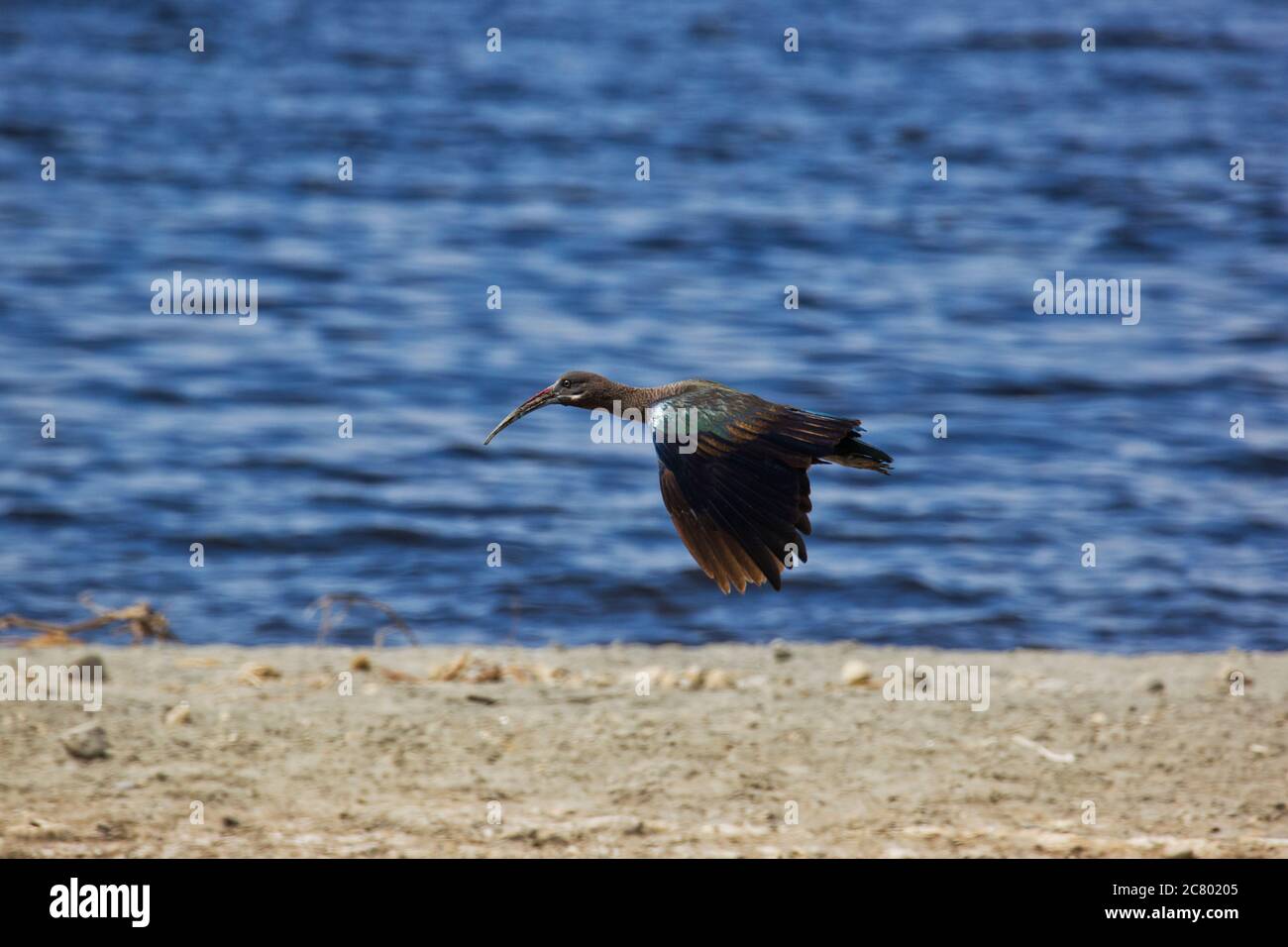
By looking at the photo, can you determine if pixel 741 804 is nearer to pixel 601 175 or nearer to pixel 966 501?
pixel 966 501

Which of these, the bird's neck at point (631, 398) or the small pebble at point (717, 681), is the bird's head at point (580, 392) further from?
the small pebble at point (717, 681)

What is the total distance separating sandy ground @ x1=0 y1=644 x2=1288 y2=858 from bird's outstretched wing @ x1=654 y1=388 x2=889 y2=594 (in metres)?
1.33

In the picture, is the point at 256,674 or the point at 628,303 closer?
the point at 256,674

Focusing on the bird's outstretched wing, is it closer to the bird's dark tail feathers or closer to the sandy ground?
the bird's dark tail feathers

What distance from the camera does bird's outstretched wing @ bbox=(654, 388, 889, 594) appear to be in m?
5.55

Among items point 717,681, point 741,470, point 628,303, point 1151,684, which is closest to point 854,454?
point 741,470

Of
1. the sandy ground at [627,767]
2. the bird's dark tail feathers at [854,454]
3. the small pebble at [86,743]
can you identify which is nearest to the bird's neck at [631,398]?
the bird's dark tail feathers at [854,454]

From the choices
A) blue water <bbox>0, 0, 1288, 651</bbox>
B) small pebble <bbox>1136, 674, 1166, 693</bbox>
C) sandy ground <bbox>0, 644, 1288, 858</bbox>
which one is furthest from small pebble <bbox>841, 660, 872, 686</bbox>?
blue water <bbox>0, 0, 1288, 651</bbox>

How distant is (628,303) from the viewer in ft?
58.3

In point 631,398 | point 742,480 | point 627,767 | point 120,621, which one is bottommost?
point 627,767

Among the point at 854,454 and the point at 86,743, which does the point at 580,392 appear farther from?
the point at 86,743

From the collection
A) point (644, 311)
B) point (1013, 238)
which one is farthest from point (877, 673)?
point (1013, 238)

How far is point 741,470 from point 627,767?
5.86 ft

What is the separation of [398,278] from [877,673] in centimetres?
1154
